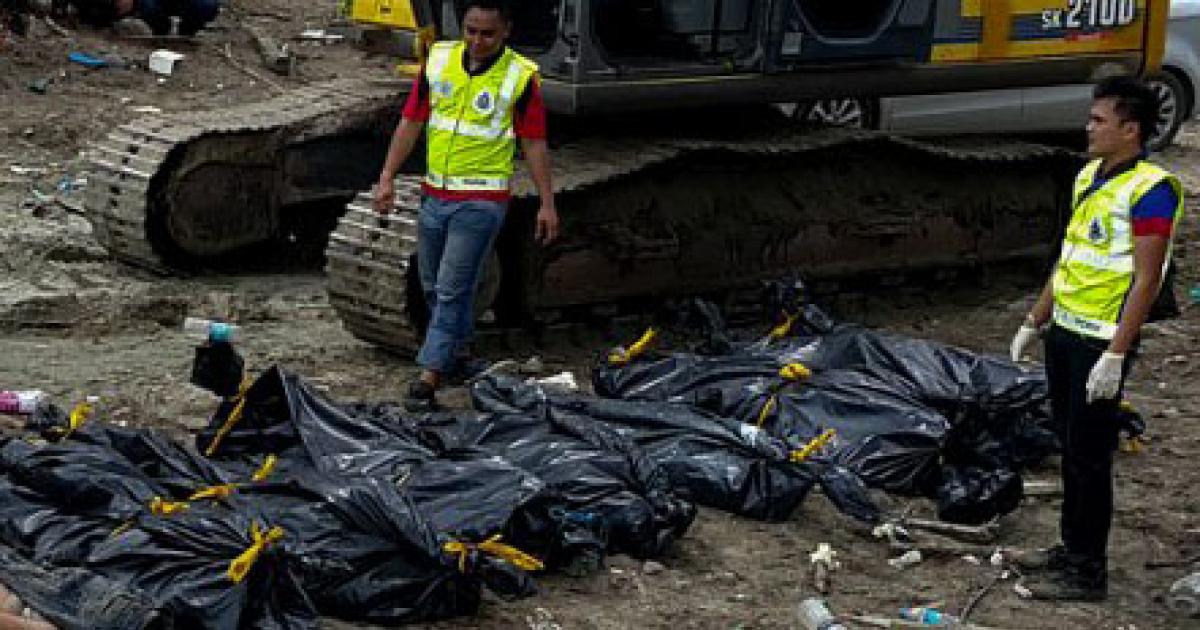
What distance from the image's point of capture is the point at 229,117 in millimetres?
11883

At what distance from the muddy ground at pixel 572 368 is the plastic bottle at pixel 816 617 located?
0.11 meters

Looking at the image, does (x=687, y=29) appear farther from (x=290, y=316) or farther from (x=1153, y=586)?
(x=1153, y=586)

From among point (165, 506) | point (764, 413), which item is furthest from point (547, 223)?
point (165, 506)

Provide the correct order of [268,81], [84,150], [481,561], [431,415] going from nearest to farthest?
[481,561], [431,415], [84,150], [268,81]

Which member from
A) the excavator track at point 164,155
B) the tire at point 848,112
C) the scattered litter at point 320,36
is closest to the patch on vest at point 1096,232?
the excavator track at point 164,155

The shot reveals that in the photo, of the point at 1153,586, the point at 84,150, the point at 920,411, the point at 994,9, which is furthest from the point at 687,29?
the point at 84,150

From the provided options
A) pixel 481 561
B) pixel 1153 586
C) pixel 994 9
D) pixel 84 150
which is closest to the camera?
pixel 481 561

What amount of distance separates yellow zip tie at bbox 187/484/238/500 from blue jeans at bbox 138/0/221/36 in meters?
12.4

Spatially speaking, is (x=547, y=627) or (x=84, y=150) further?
(x=84, y=150)

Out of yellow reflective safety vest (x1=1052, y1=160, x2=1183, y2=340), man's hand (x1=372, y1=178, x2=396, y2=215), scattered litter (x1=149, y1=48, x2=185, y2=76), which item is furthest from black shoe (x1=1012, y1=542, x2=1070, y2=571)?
scattered litter (x1=149, y1=48, x2=185, y2=76)

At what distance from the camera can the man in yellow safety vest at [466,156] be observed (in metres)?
9.23

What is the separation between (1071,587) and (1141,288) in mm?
1084

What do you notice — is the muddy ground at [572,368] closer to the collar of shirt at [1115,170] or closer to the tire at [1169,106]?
the tire at [1169,106]

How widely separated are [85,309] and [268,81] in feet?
25.9
